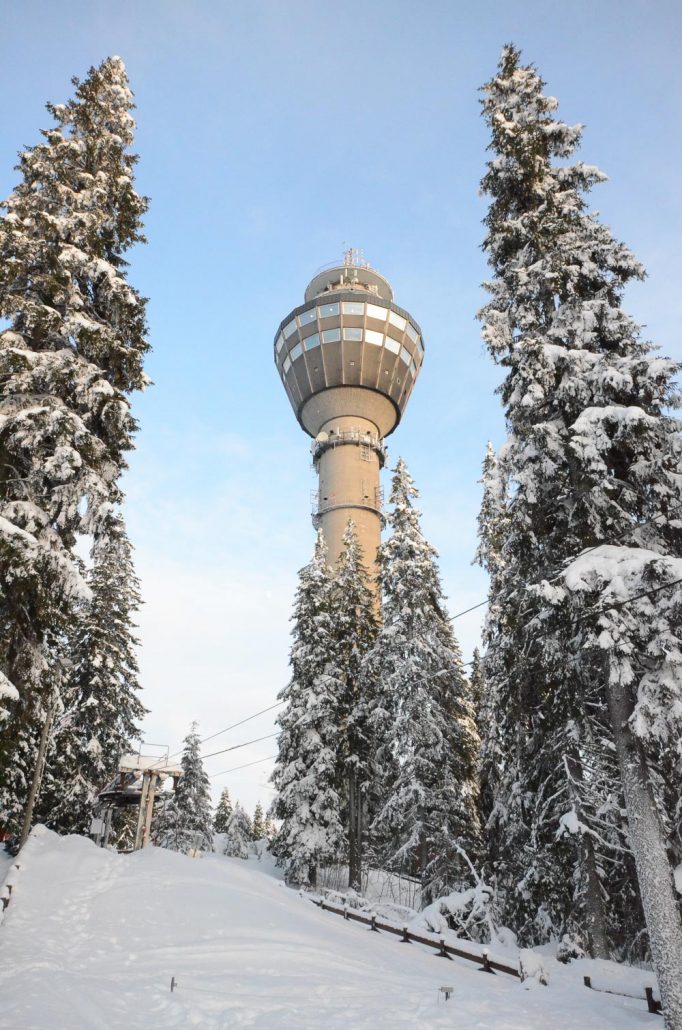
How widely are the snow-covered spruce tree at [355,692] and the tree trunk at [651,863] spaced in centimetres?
1602

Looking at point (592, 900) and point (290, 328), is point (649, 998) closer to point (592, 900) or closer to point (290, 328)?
point (592, 900)

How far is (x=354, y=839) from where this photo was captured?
27062 millimetres

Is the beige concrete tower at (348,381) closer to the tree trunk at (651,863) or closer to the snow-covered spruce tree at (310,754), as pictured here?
the snow-covered spruce tree at (310,754)

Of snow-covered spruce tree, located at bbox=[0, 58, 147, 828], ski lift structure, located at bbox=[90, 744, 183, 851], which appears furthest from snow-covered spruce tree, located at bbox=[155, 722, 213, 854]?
snow-covered spruce tree, located at bbox=[0, 58, 147, 828]

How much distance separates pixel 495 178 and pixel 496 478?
24.1ft

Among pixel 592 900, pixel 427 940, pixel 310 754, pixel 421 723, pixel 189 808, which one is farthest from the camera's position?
pixel 189 808

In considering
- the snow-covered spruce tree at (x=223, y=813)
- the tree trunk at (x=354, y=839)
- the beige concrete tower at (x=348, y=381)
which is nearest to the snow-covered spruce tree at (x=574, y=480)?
the tree trunk at (x=354, y=839)

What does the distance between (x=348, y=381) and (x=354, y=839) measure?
37.0m

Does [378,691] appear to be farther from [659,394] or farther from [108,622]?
[659,394]

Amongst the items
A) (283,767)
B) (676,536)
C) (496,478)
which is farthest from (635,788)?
(283,767)

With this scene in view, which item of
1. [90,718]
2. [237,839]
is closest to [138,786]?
[90,718]

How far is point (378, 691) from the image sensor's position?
2541 centimetres

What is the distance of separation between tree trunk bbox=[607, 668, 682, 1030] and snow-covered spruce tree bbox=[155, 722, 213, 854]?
1581 inches

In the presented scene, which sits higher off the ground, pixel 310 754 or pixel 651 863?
pixel 310 754
